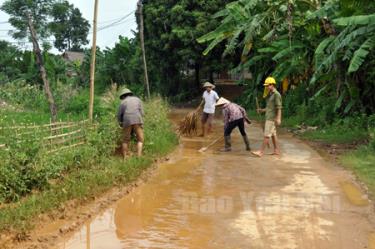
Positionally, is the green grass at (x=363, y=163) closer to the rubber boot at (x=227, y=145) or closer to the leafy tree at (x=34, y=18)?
the rubber boot at (x=227, y=145)

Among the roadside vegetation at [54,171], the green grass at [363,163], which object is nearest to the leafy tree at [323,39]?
the green grass at [363,163]

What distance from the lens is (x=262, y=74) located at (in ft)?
75.8

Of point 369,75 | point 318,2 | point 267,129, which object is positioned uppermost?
point 318,2

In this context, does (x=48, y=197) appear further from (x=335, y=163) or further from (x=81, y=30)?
(x=81, y=30)

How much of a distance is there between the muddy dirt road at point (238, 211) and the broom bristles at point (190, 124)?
435 cm

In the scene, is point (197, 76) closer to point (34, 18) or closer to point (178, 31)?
point (178, 31)

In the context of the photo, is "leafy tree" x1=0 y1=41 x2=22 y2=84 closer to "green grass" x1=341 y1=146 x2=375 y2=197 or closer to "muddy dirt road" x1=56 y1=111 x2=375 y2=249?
"green grass" x1=341 y1=146 x2=375 y2=197

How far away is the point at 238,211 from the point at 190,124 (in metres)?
8.11

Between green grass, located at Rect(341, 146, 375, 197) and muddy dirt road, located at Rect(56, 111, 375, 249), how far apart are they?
0.26 m

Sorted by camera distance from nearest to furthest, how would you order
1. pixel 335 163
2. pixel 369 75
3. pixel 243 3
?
pixel 335 163 → pixel 369 75 → pixel 243 3

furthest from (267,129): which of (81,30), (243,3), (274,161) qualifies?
(81,30)

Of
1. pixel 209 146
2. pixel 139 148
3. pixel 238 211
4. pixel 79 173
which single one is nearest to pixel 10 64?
pixel 209 146

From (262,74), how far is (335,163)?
12.9 meters

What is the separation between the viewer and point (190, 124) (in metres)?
14.8
